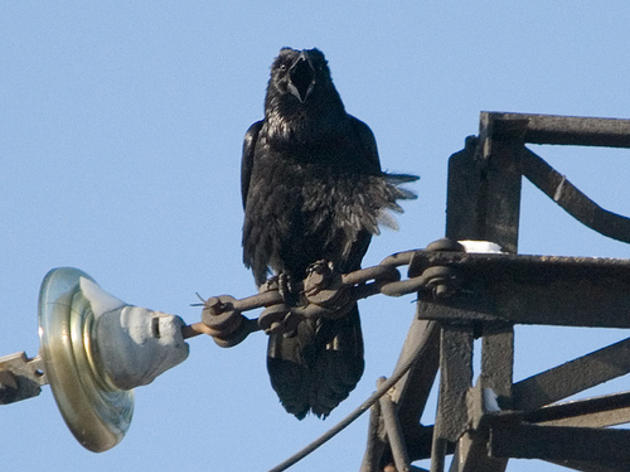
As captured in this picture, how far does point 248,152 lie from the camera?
726 cm

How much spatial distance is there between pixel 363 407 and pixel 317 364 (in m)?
1.94

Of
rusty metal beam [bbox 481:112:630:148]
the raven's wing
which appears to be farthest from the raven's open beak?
rusty metal beam [bbox 481:112:630:148]

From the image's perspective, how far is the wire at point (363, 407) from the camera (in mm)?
4000

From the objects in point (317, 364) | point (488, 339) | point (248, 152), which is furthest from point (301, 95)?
point (488, 339)

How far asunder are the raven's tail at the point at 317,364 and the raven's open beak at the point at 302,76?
4.36 feet

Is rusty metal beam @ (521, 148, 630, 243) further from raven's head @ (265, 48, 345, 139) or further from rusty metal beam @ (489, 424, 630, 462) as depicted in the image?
raven's head @ (265, 48, 345, 139)

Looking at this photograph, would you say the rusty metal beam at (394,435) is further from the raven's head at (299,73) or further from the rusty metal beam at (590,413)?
the raven's head at (299,73)

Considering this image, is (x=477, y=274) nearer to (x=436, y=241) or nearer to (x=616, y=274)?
(x=436, y=241)

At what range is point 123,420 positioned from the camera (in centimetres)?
429

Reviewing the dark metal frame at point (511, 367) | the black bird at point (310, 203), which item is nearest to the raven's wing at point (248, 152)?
the black bird at point (310, 203)

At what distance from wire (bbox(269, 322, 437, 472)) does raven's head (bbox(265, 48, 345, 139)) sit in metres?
2.81

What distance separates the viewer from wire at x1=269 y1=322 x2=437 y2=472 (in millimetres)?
4000

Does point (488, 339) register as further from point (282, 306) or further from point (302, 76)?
point (302, 76)

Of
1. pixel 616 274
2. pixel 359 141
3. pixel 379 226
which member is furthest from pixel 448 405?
pixel 359 141
